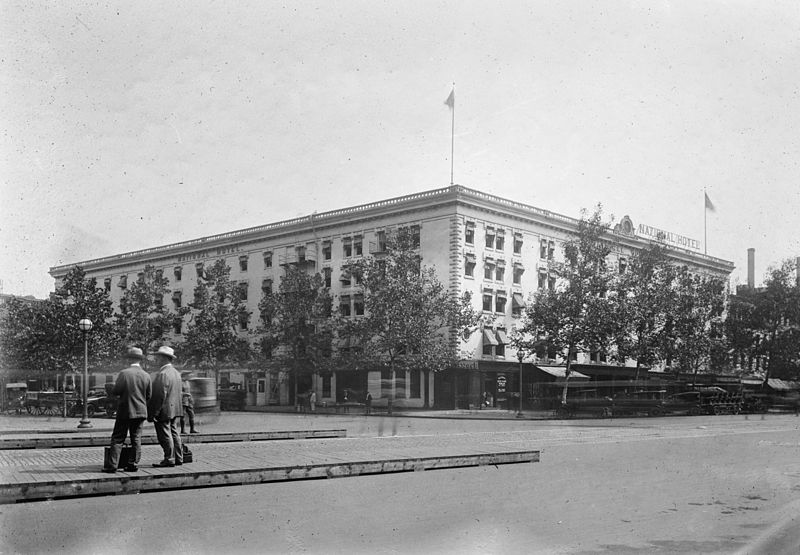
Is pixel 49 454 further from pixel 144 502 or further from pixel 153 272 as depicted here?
pixel 153 272

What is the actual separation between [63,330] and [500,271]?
27444mm

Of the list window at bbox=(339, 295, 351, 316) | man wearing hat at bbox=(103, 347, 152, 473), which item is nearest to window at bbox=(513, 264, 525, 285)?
window at bbox=(339, 295, 351, 316)

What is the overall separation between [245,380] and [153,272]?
38.8 ft

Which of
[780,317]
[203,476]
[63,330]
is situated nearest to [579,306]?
[780,317]

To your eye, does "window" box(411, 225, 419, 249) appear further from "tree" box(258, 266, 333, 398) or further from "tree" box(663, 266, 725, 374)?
"tree" box(663, 266, 725, 374)

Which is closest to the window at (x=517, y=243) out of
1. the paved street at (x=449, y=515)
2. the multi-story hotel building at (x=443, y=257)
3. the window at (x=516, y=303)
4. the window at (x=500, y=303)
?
the multi-story hotel building at (x=443, y=257)

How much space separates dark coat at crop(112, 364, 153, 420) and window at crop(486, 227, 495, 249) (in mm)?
41604

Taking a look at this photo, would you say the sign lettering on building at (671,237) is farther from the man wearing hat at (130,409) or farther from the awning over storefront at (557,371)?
the man wearing hat at (130,409)

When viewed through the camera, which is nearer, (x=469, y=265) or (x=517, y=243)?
(x=469, y=265)

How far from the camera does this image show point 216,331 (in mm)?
53750

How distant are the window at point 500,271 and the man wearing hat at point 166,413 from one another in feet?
136

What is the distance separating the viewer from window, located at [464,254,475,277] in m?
49.2

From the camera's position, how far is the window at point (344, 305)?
53531 millimetres

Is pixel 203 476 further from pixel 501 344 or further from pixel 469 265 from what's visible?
pixel 501 344
